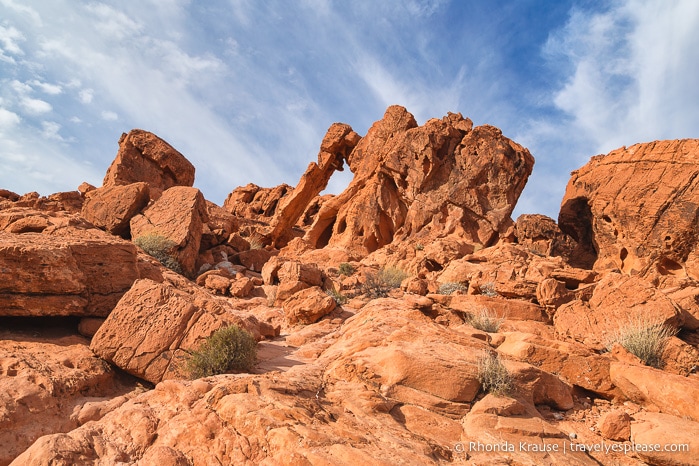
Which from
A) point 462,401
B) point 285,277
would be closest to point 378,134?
point 285,277

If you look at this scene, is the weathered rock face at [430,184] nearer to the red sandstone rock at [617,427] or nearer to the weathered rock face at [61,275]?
the weathered rock face at [61,275]

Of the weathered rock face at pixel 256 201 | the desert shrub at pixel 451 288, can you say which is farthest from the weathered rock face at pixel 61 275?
the weathered rock face at pixel 256 201

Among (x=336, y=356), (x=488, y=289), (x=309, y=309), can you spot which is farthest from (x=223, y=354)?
(x=488, y=289)

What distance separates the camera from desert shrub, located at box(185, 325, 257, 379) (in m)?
5.34

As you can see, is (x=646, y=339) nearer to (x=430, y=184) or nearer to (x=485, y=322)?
(x=485, y=322)

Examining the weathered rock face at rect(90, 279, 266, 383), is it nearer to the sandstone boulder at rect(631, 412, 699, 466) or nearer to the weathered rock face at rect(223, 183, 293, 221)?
the sandstone boulder at rect(631, 412, 699, 466)

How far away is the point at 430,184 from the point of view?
2058 cm

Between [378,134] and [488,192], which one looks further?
[378,134]

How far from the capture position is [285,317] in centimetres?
956

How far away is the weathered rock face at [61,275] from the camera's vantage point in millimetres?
5691

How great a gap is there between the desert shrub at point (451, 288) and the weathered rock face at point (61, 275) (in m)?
7.55

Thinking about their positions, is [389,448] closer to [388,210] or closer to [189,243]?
[189,243]

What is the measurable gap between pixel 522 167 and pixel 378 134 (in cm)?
773

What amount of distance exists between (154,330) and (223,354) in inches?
42.5
